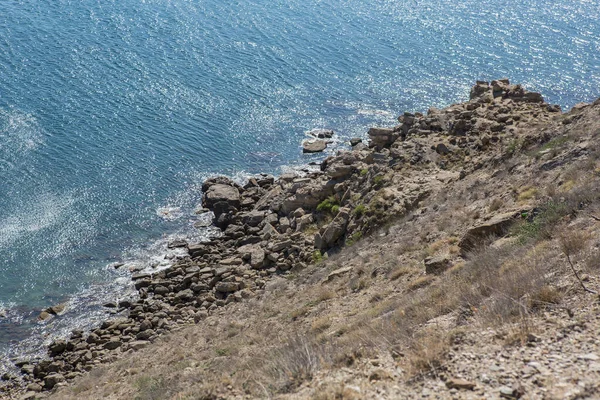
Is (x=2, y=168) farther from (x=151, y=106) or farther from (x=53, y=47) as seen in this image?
(x=53, y=47)

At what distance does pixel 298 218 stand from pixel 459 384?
20.1m

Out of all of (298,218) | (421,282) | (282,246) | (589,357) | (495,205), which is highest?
(589,357)

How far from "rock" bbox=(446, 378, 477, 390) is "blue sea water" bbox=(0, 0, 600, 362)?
66.0 ft

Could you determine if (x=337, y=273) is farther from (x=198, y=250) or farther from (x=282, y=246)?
(x=198, y=250)

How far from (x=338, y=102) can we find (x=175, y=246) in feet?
64.5

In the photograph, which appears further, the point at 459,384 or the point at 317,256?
the point at 317,256

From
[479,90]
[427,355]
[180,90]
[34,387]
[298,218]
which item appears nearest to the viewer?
[427,355]

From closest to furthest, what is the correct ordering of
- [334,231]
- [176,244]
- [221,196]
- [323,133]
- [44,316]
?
[334,231]
[44,316]
[176,244]
[221,196]
[323,133]

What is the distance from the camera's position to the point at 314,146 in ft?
129

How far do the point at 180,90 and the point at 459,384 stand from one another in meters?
38.6

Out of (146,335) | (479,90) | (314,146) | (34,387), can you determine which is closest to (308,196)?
(146,335)

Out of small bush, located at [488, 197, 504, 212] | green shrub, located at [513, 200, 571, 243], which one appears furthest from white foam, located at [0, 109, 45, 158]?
green shrub, located at [513, 200, 571, 243]

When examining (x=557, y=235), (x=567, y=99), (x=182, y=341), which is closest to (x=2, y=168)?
(x=182, y=341)

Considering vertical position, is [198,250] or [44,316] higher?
[198,250]
